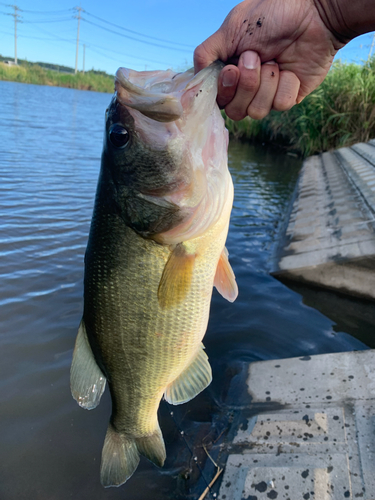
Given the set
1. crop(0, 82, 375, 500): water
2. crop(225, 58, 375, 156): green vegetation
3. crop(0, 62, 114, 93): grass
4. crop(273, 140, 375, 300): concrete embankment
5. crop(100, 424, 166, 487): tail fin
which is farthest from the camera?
crop(0, 62, 114, 93): grass

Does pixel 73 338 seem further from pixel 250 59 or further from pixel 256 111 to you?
pixel 250 59

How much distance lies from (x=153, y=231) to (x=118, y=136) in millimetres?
466

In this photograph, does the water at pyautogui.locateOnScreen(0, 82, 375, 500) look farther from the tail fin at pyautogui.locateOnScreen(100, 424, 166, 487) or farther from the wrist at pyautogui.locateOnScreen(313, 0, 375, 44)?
the wrist at pyautogui.locateOnScreen(313, 0, 375, 44)

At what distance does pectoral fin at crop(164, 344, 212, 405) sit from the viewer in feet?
7.03

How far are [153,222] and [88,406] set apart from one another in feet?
3.55

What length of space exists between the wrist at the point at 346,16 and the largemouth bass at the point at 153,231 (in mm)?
714

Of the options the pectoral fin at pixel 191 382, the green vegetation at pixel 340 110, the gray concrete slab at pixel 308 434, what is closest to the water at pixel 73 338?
the gray concrete slab at pixel 308 434

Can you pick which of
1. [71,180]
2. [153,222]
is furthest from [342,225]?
[71,180]

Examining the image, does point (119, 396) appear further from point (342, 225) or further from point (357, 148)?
point (357, 148)

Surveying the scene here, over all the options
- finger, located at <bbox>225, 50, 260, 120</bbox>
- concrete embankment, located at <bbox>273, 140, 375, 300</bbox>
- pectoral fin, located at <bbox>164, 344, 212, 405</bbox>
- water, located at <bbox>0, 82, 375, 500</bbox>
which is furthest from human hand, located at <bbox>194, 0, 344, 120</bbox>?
concrete embankment, located at <bbox>273, 140, 375, 300</bbox>

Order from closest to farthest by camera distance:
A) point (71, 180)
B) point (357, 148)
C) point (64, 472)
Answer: point (64, 472) < point (71, 180) < point (357, 148)

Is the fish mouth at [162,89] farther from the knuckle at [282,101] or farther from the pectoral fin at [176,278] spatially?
the pectoral fin at [176,278]

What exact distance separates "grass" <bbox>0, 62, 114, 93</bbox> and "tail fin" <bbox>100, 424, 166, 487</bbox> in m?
57.0

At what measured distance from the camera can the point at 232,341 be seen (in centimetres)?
414
